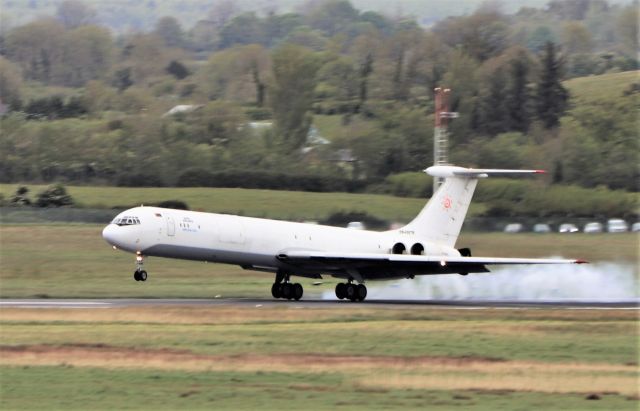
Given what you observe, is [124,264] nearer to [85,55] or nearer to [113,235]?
[113,235]

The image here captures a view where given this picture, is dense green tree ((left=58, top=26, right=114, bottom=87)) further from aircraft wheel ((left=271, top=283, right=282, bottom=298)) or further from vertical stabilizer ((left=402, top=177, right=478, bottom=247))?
aircraft wheel ((left=271, top=283, right=282, bottom=298))

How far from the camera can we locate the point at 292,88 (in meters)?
99.2

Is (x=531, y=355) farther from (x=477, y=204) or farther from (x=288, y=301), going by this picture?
(x=477, y=204)

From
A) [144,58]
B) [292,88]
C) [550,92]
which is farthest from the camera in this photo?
[144,58]

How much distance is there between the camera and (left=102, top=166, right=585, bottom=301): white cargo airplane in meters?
37.0

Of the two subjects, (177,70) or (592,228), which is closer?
(592,228)

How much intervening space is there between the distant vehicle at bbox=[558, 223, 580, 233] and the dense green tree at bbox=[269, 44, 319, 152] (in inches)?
1579

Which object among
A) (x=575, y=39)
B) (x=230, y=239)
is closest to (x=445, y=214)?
(x=230, y=239)

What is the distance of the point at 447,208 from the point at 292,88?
57.6m

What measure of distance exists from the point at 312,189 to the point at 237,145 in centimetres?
1584

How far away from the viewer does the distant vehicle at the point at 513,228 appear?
52.0 metres

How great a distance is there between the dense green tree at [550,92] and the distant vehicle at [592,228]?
42.6 m

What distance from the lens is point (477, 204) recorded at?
59.3m

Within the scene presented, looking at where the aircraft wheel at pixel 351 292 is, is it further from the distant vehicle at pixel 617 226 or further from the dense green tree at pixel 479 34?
the dense green tree at pixel 479 34
